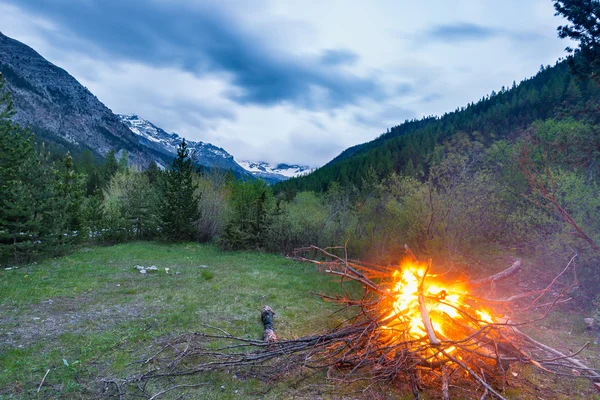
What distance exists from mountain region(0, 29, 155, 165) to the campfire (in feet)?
564

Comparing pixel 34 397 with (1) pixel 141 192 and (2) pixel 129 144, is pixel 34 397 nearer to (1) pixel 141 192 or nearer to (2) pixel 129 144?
(1) pixel 141 192

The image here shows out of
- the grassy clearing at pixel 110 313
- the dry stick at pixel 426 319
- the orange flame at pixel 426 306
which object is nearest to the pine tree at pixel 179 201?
the grassy clearing at pixel 110 313

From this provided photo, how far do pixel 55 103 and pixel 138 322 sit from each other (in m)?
223

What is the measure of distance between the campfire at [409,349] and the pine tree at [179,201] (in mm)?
22278

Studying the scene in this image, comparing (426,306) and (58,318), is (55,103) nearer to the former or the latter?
(58,318)

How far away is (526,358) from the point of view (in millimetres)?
3959

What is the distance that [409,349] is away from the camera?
161 inches

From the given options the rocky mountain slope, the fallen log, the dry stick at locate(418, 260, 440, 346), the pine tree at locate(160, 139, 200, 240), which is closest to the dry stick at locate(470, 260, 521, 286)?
the dry stick at locate(418, 260, 440, 346)

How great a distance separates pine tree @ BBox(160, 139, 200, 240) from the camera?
2608 centimetres

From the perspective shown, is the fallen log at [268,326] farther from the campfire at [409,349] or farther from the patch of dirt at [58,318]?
the patch of dirt at [58,318]

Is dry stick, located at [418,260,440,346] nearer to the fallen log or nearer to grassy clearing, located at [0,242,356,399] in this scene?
grassy clearing, located at [0,242,356,399]

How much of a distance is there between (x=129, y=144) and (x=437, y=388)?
754 feet

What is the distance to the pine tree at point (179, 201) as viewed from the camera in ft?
85.6

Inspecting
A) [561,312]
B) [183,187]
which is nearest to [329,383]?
[561,312]
